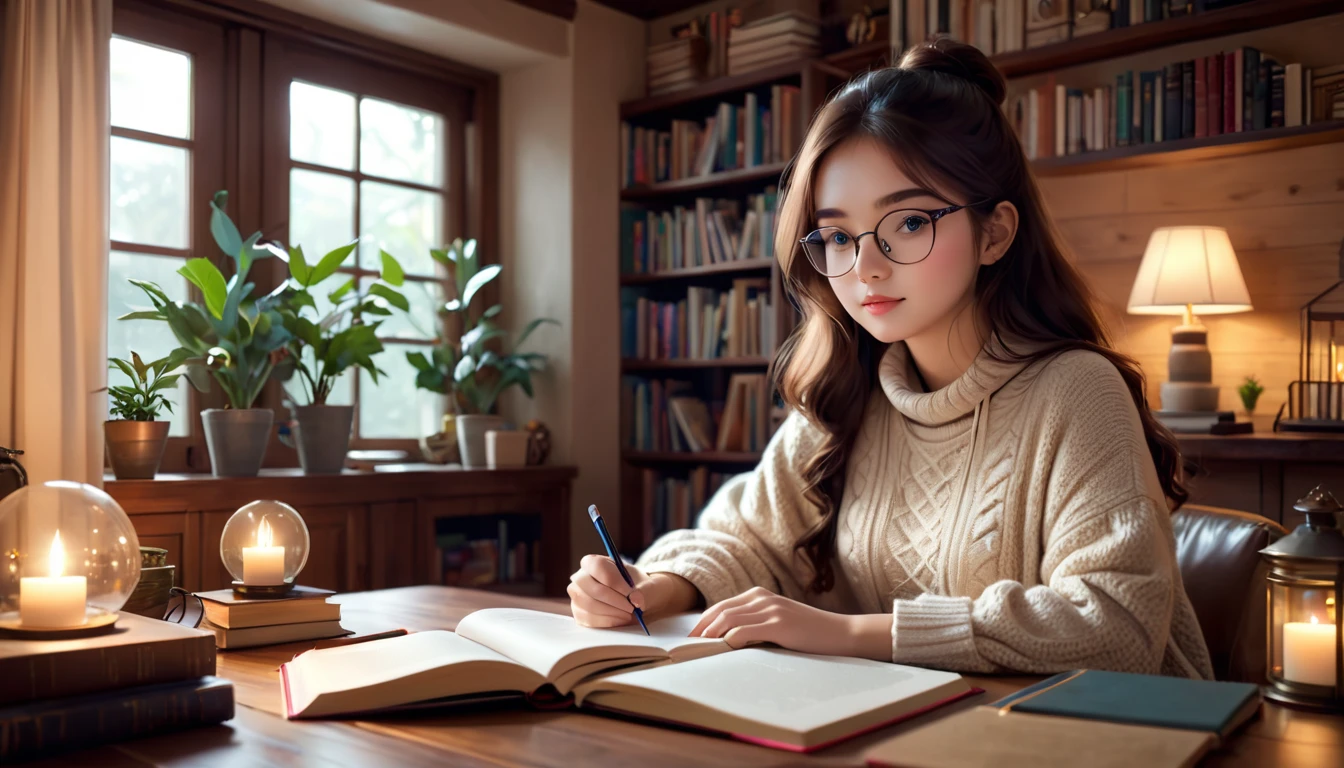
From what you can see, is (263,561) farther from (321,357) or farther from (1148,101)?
(1148,101)

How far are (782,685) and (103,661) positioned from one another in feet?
1.67

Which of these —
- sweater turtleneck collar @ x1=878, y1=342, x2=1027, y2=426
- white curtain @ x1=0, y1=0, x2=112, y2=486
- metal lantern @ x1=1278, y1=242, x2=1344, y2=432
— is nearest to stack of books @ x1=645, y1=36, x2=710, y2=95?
white curtain @ x1=0, y1=0, x2=112, y2=486

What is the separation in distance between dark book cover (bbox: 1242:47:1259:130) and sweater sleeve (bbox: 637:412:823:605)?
73.6 inches

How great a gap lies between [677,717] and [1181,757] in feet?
1.13

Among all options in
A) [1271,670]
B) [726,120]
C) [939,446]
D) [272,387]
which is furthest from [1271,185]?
[272,387]

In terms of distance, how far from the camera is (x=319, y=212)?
3514mm

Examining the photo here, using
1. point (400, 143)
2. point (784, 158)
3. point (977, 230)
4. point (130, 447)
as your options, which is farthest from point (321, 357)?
point (977, 230)

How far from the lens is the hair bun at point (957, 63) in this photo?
1.39 m

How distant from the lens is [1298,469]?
2500 mm

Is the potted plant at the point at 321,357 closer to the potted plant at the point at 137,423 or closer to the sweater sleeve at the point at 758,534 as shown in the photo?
the potted plant at the point at 137,423

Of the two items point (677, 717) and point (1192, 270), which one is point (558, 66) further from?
point (677, 717)

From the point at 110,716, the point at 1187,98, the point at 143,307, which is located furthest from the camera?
the point at 143,307

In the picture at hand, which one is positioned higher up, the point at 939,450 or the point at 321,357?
the point at 321,357

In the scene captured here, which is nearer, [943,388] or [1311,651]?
[1311,651]
